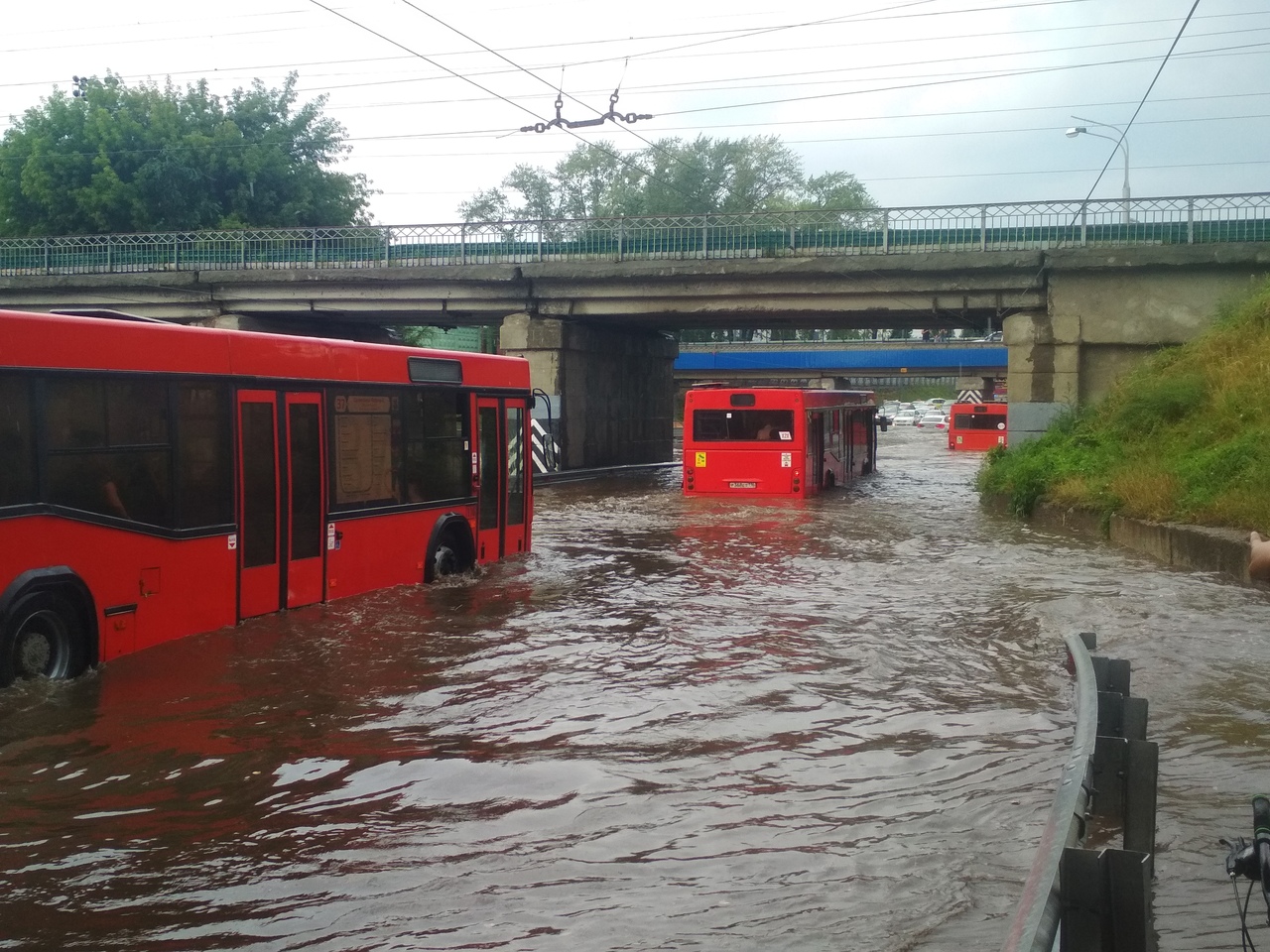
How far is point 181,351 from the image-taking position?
9609 mm

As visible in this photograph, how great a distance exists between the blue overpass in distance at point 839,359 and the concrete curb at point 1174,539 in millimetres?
51842

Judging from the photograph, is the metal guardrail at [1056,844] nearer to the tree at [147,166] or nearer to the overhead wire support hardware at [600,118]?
the overhead wire support hardware at [600,118]

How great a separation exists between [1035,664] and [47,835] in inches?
267

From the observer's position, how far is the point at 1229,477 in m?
16.1

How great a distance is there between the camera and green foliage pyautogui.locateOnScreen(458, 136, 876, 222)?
9188 cm

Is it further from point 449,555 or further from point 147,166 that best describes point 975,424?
point 449,555

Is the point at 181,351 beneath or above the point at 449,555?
above

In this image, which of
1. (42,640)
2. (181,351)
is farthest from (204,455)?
(42,640)

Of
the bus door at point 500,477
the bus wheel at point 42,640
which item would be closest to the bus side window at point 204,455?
the bus wheel at point 42,640

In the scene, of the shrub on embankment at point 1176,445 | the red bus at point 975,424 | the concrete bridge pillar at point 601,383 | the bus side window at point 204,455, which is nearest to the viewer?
the bus side window at point 204,455

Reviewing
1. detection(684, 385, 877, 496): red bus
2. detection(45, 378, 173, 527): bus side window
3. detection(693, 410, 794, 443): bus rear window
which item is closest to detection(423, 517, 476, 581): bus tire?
detection(45, 378, 173, 527): bus side window

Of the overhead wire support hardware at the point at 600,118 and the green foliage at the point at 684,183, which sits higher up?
the green foliage at the point at 684,183

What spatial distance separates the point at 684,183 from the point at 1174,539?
261 ft

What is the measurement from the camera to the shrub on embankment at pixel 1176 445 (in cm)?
1616
